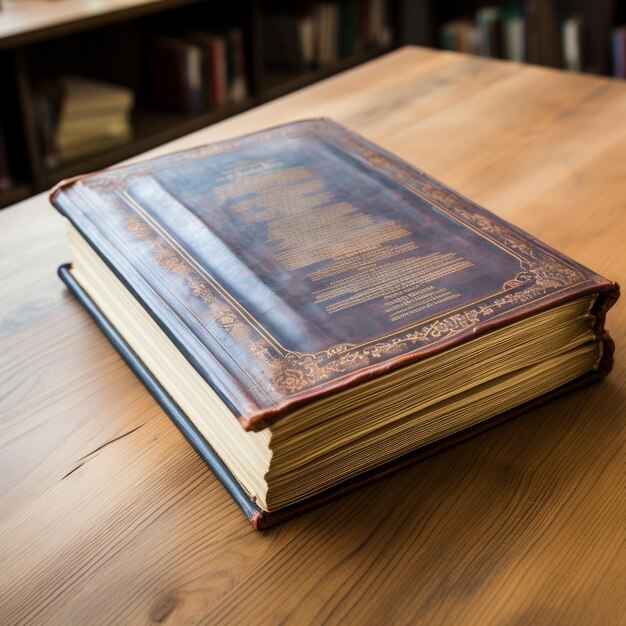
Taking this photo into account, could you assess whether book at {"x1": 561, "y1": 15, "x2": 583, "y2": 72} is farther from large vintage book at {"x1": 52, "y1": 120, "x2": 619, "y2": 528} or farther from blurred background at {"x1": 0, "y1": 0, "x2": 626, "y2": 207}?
large vintage book at {"x1": 52, "y1": 120, "x2": 619, "y2": 528}

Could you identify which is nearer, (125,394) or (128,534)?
(128,534)

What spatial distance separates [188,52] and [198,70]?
2.8 inches

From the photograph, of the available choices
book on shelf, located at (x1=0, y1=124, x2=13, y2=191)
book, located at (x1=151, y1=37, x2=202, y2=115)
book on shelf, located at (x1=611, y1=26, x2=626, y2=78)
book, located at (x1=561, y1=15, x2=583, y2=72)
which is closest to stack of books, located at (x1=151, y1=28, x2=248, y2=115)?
book, located at (x1=151, y1=37, x2=202, y2=115)

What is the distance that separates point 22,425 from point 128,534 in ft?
0.52

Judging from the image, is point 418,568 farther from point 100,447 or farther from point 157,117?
point 157,117

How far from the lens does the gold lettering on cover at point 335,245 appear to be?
2.12ft

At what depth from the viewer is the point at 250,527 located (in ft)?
1.92

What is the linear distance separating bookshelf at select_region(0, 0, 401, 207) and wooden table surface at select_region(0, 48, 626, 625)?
1344mm

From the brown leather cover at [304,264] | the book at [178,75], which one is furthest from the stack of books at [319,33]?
the brown leather cover at [304,264]

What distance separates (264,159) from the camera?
0.90 meters

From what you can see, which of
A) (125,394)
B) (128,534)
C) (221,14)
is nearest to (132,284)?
(125,394)

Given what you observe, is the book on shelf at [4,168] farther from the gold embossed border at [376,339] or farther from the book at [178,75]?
the gold embossed border at [376,339]

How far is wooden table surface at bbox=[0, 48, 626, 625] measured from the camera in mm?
529

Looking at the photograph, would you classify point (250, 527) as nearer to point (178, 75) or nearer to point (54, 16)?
point (54, 16)
